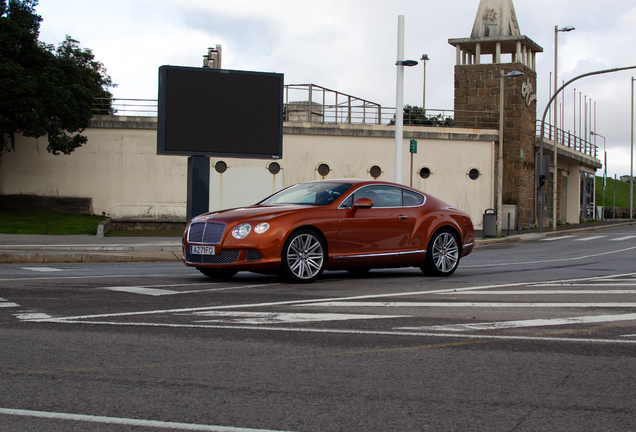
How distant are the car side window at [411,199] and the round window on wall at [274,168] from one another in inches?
854

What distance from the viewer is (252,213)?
978cm

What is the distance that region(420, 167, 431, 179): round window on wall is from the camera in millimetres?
34675

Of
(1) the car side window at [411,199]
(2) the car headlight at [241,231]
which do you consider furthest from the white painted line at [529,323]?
(1) the car side window at [411,199]

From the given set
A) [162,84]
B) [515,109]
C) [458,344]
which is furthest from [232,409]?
[515,109]

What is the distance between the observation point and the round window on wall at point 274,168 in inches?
1287

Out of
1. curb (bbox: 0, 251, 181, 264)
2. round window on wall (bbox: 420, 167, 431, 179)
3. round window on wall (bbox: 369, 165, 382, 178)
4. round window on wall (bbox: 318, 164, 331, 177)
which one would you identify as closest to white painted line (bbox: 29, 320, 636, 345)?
curb (bbox: 0, 251, 181, 264)

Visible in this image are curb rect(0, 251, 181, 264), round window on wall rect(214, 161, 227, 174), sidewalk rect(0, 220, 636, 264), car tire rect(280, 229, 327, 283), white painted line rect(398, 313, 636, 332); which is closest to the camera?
white painted line rect(398, 313, 636, 332)

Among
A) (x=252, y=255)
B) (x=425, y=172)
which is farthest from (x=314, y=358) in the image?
(x=425, y=172)

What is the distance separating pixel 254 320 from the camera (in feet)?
21.6

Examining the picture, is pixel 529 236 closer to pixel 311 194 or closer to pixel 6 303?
pixel 311 194

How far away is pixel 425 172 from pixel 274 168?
296 inches

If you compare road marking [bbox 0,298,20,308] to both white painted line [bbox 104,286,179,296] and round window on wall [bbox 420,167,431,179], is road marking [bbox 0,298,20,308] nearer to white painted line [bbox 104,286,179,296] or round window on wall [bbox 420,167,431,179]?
white painted line [bbox 104,286,179,296]

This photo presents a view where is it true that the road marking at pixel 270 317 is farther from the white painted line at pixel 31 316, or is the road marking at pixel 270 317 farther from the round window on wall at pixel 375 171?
the round window on wall at pixel 375 171

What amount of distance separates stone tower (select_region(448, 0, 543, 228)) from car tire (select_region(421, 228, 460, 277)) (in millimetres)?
25989
